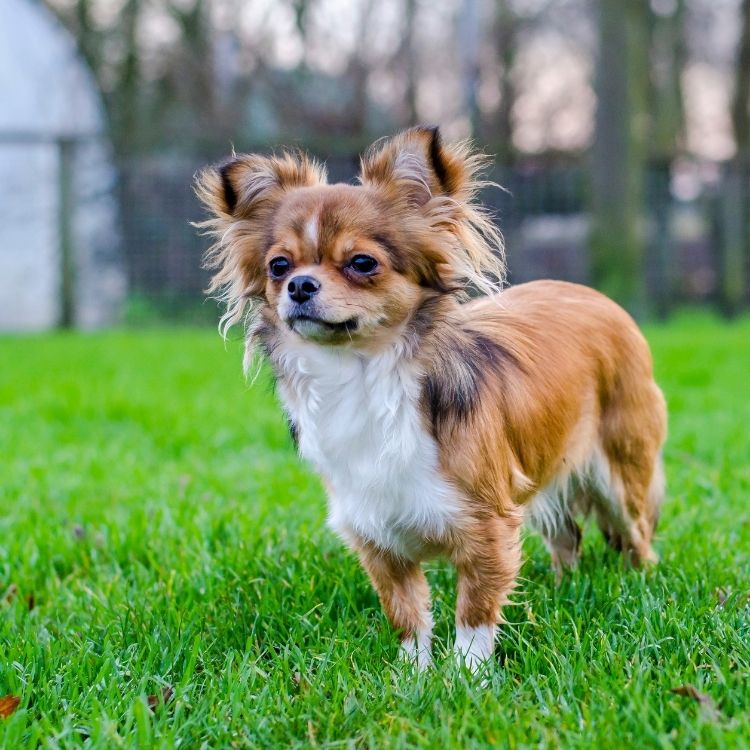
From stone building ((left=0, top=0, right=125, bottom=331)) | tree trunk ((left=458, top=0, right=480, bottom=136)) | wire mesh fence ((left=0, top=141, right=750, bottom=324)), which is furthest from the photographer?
tree trunk ((left=458, top=0, right=480, bottom=136))

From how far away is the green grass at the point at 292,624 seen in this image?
2334 millimetres

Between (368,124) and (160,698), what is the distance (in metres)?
17.4

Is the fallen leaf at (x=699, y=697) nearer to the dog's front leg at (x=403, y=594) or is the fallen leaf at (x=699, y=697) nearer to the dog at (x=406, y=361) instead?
the dog at (x=406, y=361)

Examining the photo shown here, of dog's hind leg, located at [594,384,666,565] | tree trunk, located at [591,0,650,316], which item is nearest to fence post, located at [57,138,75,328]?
tree trunk, located at [591,0,650,316]

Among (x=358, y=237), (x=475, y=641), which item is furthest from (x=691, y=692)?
(x=358, y=237)

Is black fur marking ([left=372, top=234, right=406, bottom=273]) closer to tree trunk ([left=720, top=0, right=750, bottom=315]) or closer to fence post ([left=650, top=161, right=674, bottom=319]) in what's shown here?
fence post ([left=650, top=161, right=674, bottom=319])

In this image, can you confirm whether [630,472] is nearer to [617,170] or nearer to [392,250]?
[392,250]

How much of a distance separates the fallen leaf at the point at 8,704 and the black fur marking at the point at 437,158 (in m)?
1.91

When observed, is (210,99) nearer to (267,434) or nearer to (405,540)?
(267,434)

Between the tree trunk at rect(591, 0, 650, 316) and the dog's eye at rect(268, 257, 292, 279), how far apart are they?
917 centimetres

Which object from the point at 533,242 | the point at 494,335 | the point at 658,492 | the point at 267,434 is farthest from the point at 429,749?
the point at 533,242

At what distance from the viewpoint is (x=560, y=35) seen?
2128 centimetres

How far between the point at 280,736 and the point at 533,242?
12.3 metres

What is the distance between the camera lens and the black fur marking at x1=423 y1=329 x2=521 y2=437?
112 inches
